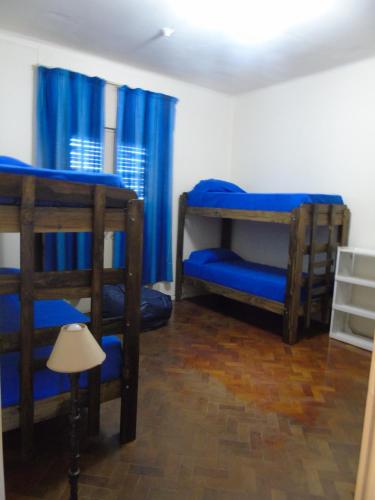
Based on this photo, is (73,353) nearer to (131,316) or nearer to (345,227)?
(131,316)

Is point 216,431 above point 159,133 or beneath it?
beneath

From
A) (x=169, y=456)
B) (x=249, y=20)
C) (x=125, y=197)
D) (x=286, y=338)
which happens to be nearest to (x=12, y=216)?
(x=125, y=197)

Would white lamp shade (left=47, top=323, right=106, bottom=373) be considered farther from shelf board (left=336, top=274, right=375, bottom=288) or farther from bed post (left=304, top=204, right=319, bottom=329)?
shelf board (left=336, top=274, right=375, bottom=288)

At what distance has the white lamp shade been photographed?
3.71 ft

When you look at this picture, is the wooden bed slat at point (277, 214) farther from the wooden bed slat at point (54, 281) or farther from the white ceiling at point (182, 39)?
the wooden bed slat at point (54, 281)

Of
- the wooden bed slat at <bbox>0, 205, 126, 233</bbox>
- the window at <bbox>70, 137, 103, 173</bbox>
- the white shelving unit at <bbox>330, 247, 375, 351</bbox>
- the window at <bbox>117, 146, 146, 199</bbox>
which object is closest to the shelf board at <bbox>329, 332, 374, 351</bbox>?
the white shelving unit at <bbox>330, 247, 375, 351</bbox>

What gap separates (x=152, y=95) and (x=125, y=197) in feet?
8.78

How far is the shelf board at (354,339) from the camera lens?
123 inches

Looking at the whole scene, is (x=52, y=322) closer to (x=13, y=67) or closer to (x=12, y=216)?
(x=12, y=216)

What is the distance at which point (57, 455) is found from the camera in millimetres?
1704

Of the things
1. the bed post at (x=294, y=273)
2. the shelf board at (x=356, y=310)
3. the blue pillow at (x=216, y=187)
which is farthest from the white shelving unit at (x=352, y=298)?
the blue pillow at (x=216, y=187)

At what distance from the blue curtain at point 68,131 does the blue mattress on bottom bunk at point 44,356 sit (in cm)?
120

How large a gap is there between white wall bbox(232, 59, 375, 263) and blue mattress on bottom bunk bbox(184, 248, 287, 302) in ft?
1.21

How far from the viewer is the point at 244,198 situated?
144 inches
